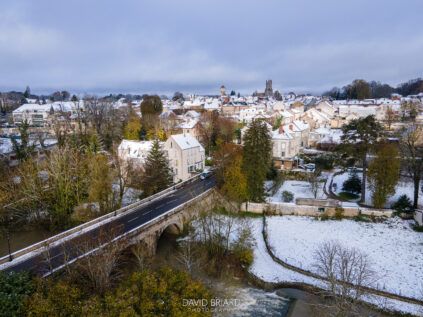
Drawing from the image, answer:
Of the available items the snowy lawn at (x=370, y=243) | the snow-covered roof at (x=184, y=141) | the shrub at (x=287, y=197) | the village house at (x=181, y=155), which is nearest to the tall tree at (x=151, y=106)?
the snow-covered roof at (x=184, y=141)

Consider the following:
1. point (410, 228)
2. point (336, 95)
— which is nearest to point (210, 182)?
point (410, 228)

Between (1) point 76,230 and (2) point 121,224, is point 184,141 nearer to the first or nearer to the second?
(2) point 121,224

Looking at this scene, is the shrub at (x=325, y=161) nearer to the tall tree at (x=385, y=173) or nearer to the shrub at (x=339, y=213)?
the tall tree at (x=385, y=173)

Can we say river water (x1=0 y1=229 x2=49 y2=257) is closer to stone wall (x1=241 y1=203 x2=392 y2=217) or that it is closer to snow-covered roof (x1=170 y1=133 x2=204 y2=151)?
snow-covered roof (x1=170 y1=133 x2=204 y2=151)

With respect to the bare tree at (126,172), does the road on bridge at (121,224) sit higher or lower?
lower

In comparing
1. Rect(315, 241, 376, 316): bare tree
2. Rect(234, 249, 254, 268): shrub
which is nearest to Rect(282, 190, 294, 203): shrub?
Rect(315, 241, 376, 316): bare tree
